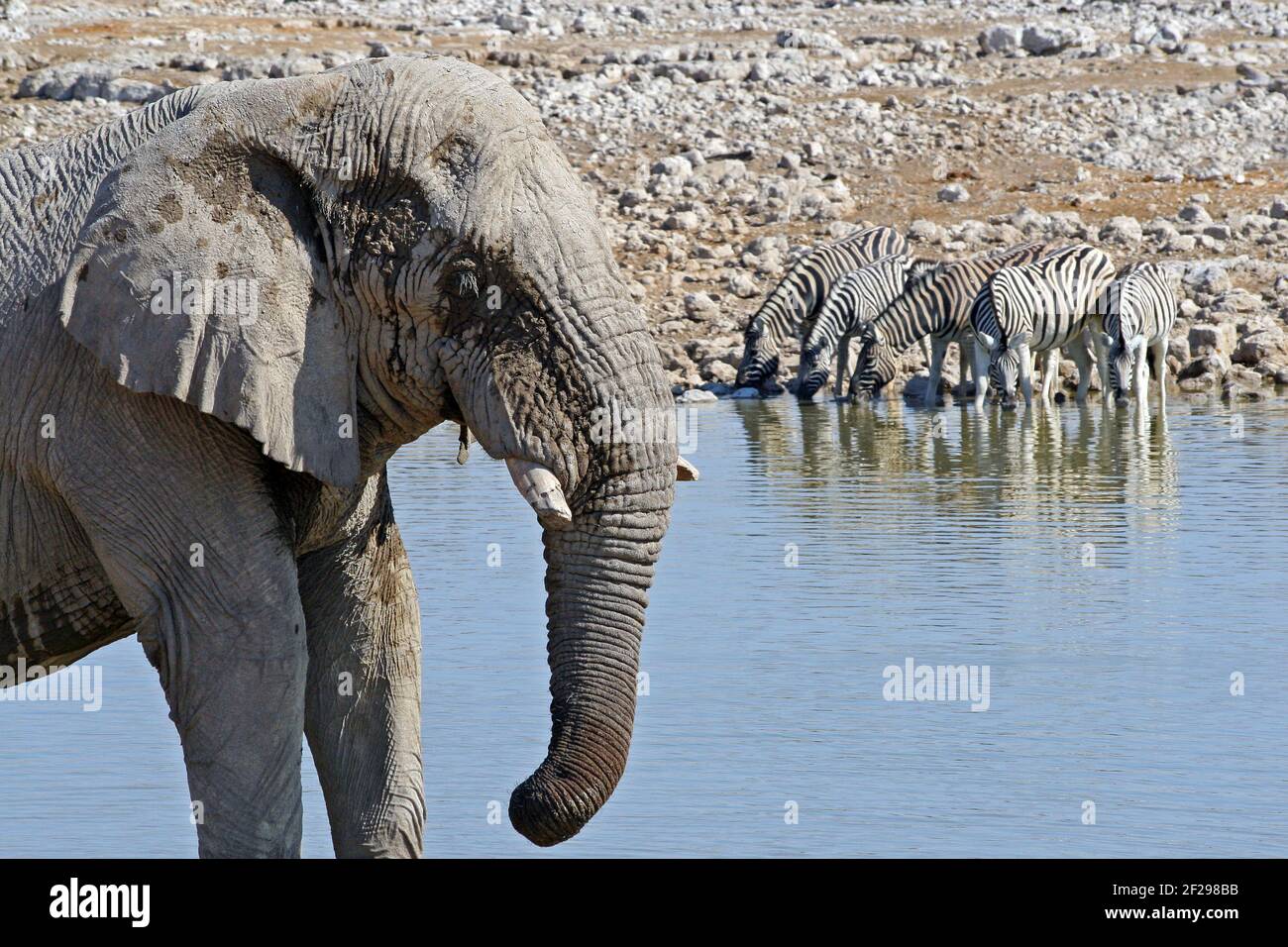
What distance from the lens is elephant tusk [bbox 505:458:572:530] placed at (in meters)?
4.03

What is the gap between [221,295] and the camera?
13.6 ft

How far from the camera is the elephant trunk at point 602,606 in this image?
408 centimetres

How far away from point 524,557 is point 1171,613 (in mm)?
3261

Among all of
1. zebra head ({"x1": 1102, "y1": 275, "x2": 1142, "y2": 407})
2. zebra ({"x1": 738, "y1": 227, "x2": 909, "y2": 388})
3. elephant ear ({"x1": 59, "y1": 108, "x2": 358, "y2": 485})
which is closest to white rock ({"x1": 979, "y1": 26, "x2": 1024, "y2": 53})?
zebra ({"x1": 738, "y1": 227, "x2": 909, "y2": 388})

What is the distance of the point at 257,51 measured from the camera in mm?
33344

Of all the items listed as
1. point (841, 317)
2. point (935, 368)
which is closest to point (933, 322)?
point (935, 368)

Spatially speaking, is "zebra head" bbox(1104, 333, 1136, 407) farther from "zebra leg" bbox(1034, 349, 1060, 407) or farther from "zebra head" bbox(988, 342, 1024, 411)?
"zebra leg" bbox(1034, 349, 1060, 407)

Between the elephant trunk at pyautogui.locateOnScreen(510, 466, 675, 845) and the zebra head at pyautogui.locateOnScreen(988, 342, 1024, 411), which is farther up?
the elephant trunk at pyautogui.locateOnScreen(510, 466, 675, 845)

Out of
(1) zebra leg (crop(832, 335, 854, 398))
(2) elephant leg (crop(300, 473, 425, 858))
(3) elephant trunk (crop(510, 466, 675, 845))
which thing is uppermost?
(3) elephant trunk (crop(510, 466, 675, 845))

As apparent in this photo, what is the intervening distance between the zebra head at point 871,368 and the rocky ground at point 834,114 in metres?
1.04

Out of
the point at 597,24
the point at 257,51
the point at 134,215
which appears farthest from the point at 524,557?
the point at 597,24

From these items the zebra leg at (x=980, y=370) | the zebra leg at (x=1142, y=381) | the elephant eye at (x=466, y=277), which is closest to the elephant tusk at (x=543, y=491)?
the elephant eye at (x=466, y=277)

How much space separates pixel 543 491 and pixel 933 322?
16457mm

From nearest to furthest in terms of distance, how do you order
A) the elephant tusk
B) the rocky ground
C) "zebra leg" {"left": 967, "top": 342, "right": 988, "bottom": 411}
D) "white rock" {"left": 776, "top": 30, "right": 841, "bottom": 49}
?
the elephant tusk
"zebra leg" {"left": 967, "top": 342, "right": 988, "bottom": 411}
the rocky ground
"white rock" {"left": 776, "top": 30, "right": 841, "bottom": 49}
